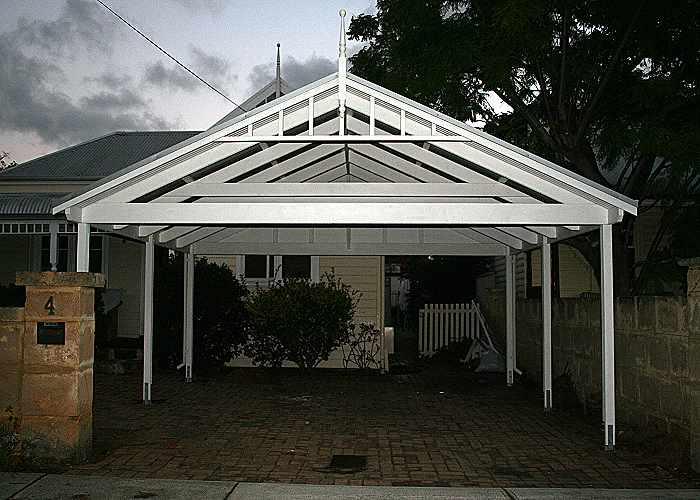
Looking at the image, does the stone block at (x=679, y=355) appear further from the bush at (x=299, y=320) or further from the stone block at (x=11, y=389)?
the bush at (x=299, y=320)

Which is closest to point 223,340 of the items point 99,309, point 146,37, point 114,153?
point 99,309

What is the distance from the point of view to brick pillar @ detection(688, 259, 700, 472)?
22.9ft

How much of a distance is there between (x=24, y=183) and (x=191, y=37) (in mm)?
6219

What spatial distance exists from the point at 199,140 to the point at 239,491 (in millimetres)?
3776

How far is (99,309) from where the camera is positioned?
16141 mm

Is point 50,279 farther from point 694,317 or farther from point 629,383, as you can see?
point 629,383

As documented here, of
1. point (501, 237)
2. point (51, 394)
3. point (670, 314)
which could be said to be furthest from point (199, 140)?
point (501, 237)

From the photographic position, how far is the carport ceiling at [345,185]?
8.15m

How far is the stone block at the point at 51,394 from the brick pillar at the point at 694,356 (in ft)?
18.4

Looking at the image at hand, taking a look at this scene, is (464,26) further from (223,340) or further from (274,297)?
(223,340)

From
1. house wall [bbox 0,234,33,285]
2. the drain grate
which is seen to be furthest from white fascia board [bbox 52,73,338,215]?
house wall [bbox 0,234,33,285]

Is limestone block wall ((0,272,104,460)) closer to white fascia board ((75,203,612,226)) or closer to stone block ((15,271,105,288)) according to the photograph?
stone block ((15,271,105,288))

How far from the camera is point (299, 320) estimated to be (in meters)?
15.4

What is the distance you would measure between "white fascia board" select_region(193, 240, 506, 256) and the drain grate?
6.67 meters
